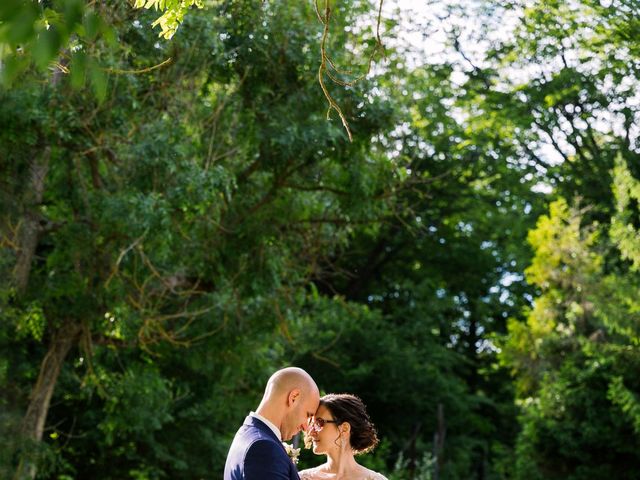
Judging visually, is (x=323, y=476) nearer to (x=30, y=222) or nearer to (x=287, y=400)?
(x=287, y=400)

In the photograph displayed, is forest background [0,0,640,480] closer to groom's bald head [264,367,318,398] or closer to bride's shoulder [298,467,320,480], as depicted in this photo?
groom's bald head [264,367,318,398]

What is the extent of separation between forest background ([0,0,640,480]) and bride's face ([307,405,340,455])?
68.7 inches

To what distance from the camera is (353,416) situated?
4.80 metres

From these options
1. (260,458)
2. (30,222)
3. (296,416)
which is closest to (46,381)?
(30,222)

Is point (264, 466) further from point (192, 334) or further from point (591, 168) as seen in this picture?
point (591, 168)

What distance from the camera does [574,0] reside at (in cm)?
1195

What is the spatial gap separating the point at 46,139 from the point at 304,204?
3343 millimetres

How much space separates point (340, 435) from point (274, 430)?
4.15 ft

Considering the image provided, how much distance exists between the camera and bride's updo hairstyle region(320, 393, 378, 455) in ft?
15.5

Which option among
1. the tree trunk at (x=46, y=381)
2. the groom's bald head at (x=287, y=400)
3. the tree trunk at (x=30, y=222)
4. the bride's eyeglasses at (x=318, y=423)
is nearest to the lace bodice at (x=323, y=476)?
the bride's eyeglasses at (x=318, y=423)

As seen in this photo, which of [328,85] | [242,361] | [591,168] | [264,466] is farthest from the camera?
[591,168]

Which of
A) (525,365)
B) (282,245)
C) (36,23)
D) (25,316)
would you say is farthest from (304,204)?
(36,23)

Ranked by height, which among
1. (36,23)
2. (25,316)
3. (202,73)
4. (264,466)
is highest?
(202,73)

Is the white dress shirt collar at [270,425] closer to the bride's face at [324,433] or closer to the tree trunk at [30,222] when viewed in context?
the bride's face at [324,433]
